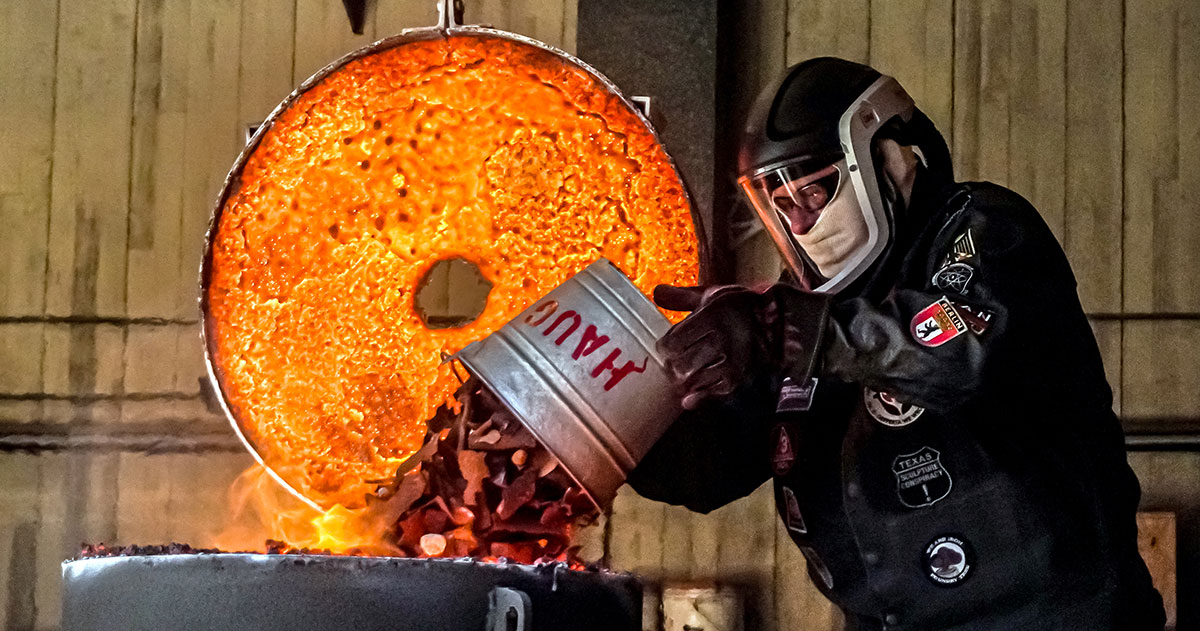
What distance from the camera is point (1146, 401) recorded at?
322 cm

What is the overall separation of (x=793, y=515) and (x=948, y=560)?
1.11 feet

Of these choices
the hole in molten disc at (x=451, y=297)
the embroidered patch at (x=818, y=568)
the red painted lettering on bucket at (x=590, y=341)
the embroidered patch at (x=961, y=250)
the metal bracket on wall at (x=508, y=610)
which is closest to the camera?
the metal bracket on wall at (x=508, y=610)

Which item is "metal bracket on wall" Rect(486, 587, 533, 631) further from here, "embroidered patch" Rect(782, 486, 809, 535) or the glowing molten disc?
the glowing molten disc

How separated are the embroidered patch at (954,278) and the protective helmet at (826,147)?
185mm

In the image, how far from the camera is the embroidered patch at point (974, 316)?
1749 millimetres

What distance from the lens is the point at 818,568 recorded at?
2213mm

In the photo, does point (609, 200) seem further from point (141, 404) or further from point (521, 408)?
point (141, 404)

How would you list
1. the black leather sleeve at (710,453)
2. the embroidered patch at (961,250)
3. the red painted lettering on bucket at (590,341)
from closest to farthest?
1. the embroidered patch at (961,250)
2. the red painted lettering on bucket at (590,341)
3. the black leather sleeve at (710,453)

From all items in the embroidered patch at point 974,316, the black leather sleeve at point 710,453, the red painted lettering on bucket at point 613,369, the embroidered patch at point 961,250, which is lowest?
the black leather sleeve at point 710,453

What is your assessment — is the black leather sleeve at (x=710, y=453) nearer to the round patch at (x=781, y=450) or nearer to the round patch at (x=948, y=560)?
the round patch at (x=781, y=450)

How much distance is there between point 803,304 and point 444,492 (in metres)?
0.65

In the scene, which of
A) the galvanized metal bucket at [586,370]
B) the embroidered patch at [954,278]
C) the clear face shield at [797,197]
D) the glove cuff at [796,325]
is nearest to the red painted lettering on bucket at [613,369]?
the galvanized metal bucket at [586,370]

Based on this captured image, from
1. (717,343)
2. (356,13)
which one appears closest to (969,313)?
(717,343)

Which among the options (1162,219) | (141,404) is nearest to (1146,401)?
(1162,219)
